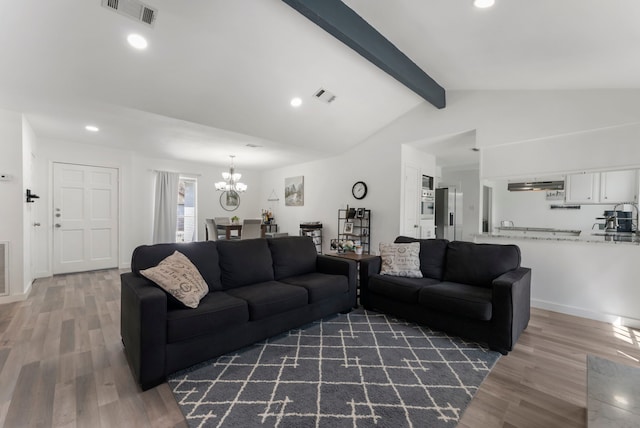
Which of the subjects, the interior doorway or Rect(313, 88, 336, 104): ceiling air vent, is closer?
Rect(313, 88, 336, 104): ceiling air vent

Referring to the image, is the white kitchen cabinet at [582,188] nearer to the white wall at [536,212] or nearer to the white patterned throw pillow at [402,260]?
the white wall at [536,212]

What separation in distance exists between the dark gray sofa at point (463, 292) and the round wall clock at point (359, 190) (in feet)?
7.32

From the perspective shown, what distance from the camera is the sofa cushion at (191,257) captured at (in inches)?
97.0

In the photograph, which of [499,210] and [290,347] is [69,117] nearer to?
[290,347]

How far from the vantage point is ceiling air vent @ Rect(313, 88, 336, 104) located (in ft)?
12.5

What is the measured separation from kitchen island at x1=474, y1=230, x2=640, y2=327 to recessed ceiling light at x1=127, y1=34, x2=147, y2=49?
468 centimetres

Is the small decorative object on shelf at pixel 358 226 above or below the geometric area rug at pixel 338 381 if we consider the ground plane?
above

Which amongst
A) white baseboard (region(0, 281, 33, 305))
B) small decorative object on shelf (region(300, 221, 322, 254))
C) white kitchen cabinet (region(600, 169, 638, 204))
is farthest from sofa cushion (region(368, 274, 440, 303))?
white baseboard (region(0, 281, 33, 305))

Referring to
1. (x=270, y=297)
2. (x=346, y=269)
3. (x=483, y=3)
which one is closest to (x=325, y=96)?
(x=483, y=3)

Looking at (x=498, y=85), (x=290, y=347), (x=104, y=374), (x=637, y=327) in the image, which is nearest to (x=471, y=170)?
(x=498, y=85)

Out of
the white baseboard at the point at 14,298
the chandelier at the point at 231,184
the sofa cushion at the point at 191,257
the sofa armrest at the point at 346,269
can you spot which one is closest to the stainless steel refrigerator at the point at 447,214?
the sofa armrest at the point at 346,269

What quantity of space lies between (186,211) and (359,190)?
4330 millimetres

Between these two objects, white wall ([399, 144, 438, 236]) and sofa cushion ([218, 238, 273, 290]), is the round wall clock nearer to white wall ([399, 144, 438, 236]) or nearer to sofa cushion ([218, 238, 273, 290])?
white wall ([399, 144, 438, 236])

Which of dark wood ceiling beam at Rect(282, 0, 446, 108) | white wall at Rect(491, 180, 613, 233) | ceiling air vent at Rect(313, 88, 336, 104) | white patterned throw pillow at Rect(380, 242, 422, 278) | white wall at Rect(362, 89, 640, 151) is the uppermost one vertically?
dark wood ceiling beam at Rect(282, 0, 446, 108)
